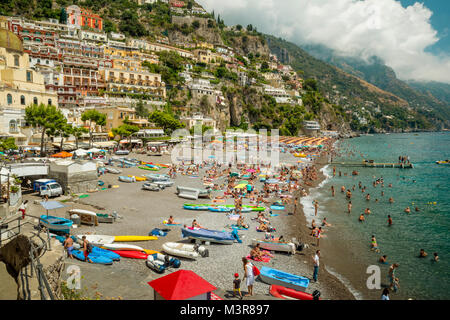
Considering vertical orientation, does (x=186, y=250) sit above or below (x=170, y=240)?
above

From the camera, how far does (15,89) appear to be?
105ft

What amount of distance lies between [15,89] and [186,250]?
→ 33.4 meters

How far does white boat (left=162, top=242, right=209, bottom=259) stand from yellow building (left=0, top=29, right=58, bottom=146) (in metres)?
26.6

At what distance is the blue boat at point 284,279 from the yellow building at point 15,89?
101 feet

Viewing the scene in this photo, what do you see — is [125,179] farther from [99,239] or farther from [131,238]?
[99,239]

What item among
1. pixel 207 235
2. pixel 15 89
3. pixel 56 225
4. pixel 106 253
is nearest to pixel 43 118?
pixel 15 89

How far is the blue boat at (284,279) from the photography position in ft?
33.5

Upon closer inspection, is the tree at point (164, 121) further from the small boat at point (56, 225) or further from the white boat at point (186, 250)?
the white boat at point (186, 250)

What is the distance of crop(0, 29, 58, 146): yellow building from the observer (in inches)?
1167

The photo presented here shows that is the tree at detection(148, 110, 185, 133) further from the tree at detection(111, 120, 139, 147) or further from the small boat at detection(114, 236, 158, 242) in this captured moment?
the small boat at detection(114, 236, 158, 242)

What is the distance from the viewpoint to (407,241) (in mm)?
16359

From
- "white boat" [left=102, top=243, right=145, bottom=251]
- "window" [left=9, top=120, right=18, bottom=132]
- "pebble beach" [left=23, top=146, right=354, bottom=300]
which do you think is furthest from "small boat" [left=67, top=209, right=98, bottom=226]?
"window" [left=9, top=120, right=18, bottom=132]

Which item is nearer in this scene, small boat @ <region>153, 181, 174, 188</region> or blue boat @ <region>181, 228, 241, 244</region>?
blue boat @ <region>181, 228, 241, 244</region>

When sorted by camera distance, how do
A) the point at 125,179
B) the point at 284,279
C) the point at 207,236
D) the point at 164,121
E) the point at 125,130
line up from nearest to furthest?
1. the point at 284,279
2. the point at 207,236
3. the point at 125,179
4. the point at 125,130
5. the point at 164,121
